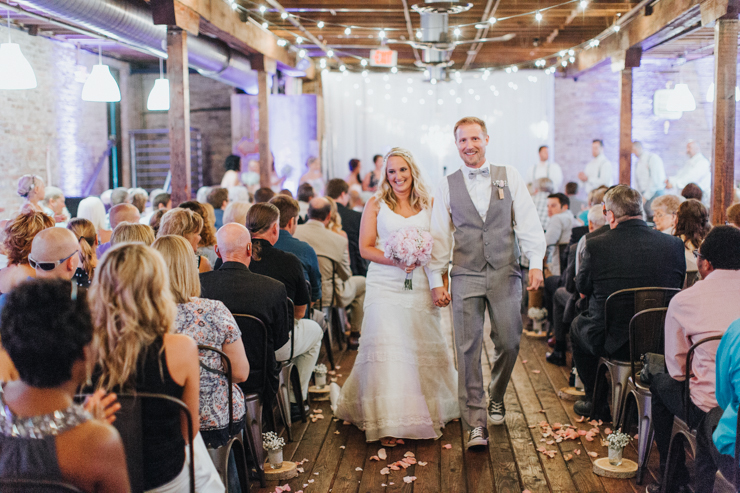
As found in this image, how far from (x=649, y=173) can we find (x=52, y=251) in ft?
33.4

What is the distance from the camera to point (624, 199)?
363 centimetres

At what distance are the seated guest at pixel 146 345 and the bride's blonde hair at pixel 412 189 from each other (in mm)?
2063

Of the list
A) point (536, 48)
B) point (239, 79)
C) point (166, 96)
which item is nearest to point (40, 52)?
point (239, 79)

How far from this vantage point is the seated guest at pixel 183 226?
12.4ft

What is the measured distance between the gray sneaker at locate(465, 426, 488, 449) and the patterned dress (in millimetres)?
1348

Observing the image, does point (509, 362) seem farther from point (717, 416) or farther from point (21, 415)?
point (21, 415)

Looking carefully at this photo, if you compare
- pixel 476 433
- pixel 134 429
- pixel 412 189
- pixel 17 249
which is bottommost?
pixel 476 433

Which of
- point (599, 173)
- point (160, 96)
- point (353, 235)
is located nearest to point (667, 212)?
point (353, 235)

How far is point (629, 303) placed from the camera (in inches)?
141

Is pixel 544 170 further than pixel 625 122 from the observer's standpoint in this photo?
Yes

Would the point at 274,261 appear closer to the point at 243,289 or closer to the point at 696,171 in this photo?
the point at 243,289

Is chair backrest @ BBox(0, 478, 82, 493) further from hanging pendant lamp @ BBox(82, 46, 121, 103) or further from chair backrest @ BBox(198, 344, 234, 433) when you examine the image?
hanging pendant lamp @ BBox(82, 46, 121, 103)

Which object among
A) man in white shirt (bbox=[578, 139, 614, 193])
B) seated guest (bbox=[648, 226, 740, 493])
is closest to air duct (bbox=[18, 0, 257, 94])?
seated guest (bbox=[648, 226, 740, 493])

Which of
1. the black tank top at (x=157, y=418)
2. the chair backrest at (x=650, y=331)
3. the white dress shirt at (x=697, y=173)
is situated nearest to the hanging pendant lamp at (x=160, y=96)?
the chair backrest at (x=650, y=331)
